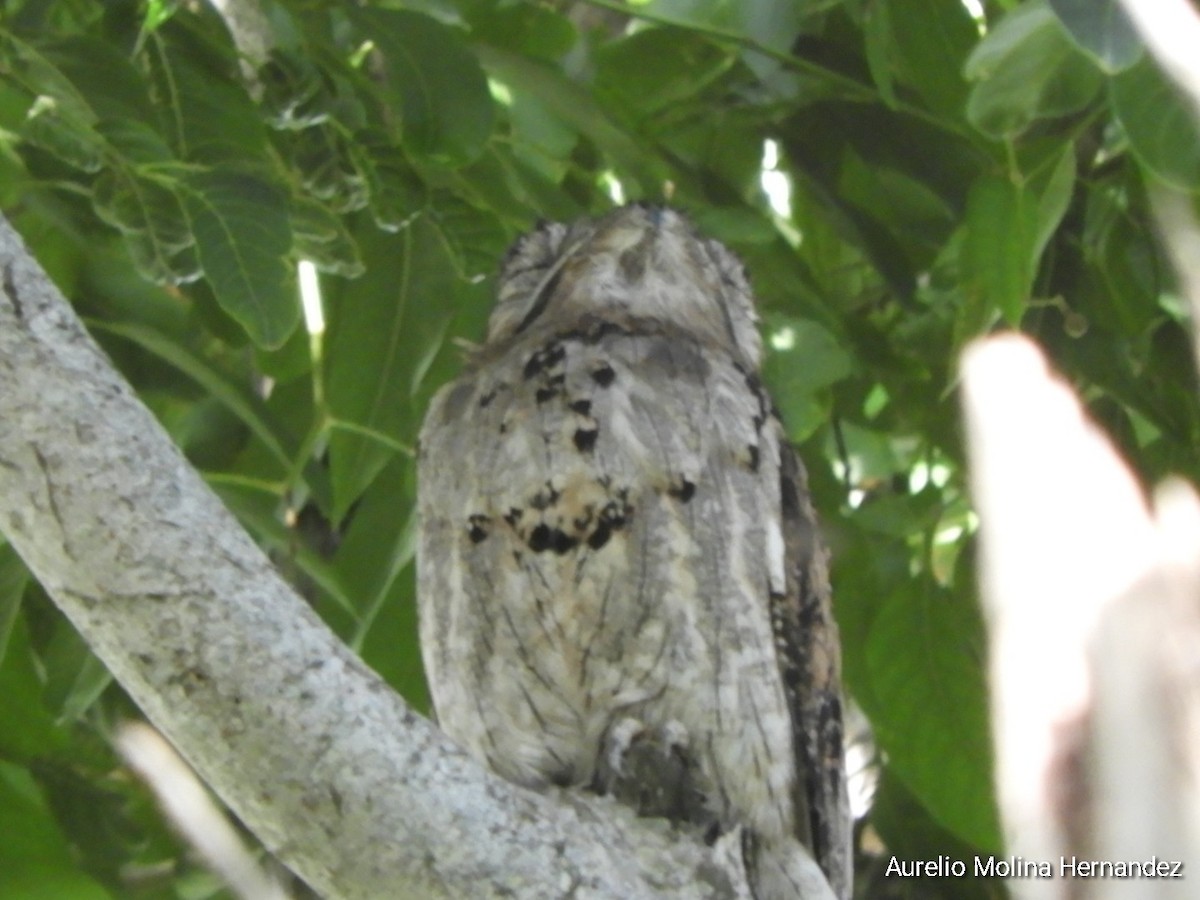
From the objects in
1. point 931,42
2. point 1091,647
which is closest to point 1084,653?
point 1091,647

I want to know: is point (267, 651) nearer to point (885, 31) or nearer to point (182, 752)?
point (182, 752)

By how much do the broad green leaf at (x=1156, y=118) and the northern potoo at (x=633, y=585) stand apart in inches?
21.3

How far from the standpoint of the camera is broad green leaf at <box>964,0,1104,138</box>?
1801mm

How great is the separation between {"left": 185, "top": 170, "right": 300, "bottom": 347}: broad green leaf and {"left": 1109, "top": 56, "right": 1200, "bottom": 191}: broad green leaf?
0.85 meters

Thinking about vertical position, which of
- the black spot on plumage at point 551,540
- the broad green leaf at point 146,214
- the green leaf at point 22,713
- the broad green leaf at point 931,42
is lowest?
the green leaf at point 22,713

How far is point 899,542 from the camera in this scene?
8.21 ft

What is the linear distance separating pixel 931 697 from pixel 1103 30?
3.62 feet

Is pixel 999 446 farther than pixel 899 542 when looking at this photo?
No

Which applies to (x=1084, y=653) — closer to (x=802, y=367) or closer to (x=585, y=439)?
(x=585, y=439)

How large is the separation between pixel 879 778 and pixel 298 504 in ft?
3.30

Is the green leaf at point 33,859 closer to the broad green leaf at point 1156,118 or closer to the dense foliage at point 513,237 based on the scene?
the dense foliage at point 513,237

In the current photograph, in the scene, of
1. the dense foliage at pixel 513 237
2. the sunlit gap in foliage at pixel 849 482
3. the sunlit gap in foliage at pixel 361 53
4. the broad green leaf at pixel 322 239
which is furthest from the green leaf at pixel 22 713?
the sunlit gap in foliage at pixel 849 482

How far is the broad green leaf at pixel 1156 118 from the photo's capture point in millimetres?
1786

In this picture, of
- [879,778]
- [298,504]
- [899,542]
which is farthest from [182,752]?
[879,778]
